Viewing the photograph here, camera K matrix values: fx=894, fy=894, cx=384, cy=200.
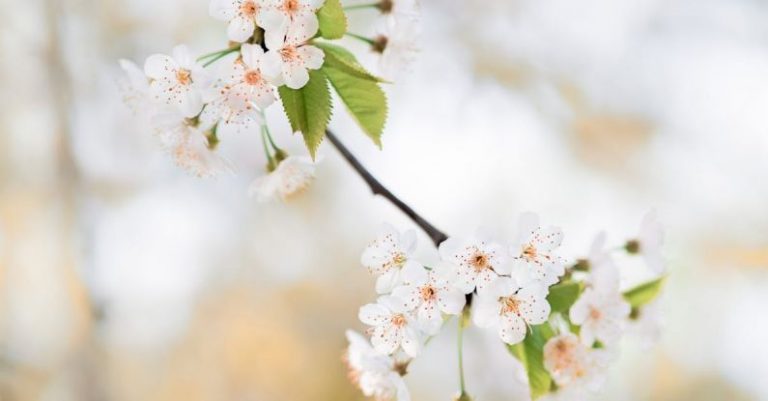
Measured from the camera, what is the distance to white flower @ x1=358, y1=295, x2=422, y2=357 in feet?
2.02

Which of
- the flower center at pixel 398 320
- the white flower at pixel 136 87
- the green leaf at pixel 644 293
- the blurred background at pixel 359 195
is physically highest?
the white flower at pixel 136 87

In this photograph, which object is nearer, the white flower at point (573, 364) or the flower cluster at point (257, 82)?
the flower cluster at point (257, 82)

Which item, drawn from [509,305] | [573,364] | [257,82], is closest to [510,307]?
[509,305]

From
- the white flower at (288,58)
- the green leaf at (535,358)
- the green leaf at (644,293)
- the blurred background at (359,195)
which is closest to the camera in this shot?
the white flower at (288,58)

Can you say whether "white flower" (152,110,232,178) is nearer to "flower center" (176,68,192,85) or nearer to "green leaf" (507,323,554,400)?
"flower center" (176,68,192,85)

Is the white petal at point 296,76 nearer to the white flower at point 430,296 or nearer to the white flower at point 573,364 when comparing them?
the white flower at point 430,296

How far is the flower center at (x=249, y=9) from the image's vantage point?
574 mm

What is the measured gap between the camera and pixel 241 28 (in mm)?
573

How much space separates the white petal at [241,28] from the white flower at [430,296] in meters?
0.19

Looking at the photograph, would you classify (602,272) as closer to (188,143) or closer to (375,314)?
(375,314)

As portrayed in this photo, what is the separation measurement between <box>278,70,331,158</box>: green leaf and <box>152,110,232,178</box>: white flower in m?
0.09

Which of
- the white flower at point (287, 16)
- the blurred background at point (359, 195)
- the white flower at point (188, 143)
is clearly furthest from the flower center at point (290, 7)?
the blurred background at point (359, 195)

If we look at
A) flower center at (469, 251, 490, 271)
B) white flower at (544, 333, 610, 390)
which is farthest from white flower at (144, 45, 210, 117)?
white flower at (544, 333, 610, 390)

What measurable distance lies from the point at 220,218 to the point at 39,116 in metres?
0.50
